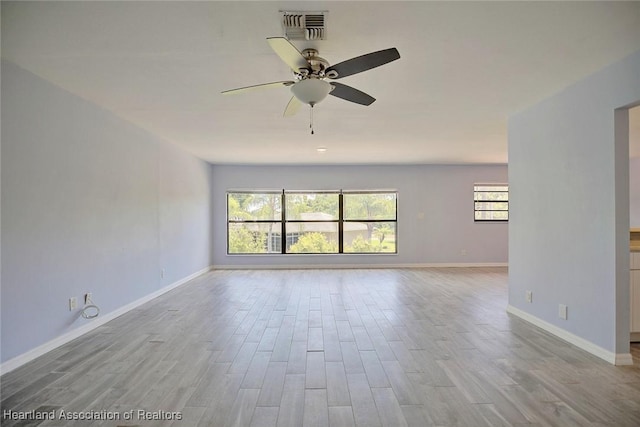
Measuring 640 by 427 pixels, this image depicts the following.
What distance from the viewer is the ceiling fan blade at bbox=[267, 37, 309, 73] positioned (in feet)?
6.10

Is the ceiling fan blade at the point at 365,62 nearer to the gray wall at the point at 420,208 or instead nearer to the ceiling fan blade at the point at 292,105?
the ceiling fan blade at the point at 292,105

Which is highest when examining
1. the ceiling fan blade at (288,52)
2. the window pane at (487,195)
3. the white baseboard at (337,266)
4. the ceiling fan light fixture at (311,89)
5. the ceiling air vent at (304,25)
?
the ceiling air vent at (304,25)

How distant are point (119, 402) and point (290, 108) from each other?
7.89 ft

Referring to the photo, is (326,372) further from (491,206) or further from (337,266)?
(491,206)

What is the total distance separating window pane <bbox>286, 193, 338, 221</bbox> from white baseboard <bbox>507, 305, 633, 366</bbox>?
4.57 metres

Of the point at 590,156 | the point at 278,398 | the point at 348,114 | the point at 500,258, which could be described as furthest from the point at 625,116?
the point at 500,258

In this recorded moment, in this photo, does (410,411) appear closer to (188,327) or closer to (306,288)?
(188,327)

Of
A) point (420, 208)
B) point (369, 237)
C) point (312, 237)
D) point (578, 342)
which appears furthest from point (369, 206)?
point (578, 342)

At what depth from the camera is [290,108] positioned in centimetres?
283

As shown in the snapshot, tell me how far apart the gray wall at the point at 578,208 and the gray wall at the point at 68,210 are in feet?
15.5

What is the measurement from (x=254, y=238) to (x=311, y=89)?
6.03 metres

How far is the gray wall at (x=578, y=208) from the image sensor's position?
274 cm

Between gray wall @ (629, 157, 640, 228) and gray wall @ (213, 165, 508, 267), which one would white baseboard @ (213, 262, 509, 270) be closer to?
gray wall @ (213, 165, 508, 267)

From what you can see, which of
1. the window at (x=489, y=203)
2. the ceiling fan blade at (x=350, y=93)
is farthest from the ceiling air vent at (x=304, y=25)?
the window at (x=489, y=203)
